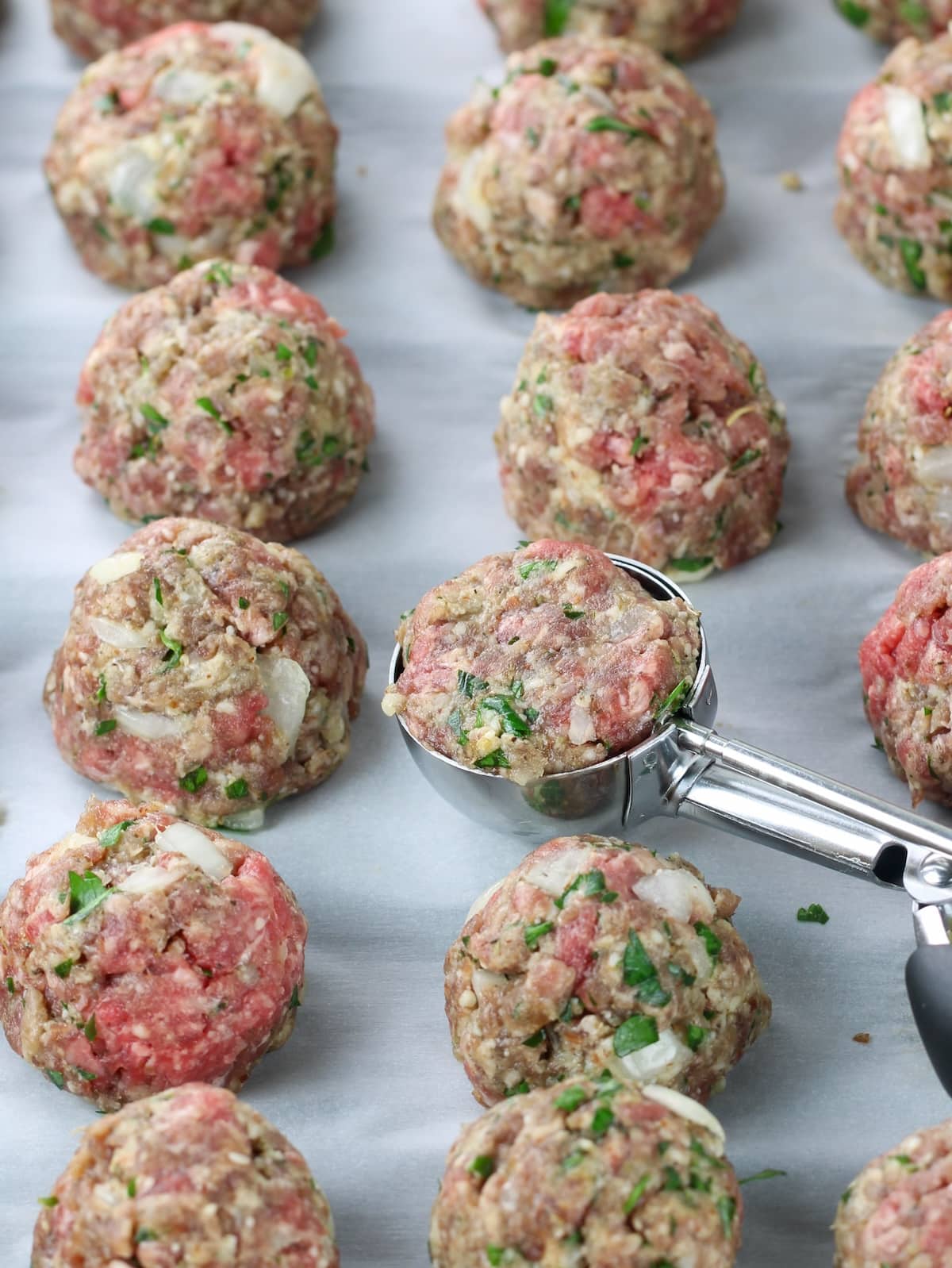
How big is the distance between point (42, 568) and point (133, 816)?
2.84 feet

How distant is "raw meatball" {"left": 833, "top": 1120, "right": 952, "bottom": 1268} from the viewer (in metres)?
2.08

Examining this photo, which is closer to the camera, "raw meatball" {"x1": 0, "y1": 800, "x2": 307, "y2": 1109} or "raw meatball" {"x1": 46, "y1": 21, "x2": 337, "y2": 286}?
"raw meatball" {"x1": 0, "y1": 800, "x2": 307, "y2": 1109}

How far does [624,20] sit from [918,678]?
2.02 m

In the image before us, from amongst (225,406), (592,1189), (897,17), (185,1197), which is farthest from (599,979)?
(897,17)

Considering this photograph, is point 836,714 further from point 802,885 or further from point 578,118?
point 578,118

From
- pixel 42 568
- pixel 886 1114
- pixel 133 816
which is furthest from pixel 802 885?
pixel 42 568

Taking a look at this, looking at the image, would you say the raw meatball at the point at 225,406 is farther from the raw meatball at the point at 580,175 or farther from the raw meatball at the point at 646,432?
the raw meatball at the point at 580,175

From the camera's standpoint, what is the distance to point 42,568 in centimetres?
331

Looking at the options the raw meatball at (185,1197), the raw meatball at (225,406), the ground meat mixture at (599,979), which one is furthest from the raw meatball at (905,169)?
the raw meatball at (185,1197)

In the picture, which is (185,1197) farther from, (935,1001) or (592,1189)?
(935,1001)

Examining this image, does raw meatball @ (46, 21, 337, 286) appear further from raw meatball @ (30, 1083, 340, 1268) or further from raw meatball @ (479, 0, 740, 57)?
raw meatball @ (30, 1083, 340, 1268)

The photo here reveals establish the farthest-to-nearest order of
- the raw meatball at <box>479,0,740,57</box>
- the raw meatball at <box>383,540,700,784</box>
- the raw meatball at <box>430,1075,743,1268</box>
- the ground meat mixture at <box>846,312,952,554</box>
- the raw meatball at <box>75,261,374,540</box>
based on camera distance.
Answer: the raw meatball at <box>479,0,740,57</box>, the raw meatball at <box>75,261,374,540</box>, the ground meat mixture at <box>846,312,952,554</box>, the raw meatball at <box>383,540,700,784</box>, the raw meatball at <box>430,1075,743,1268</box>

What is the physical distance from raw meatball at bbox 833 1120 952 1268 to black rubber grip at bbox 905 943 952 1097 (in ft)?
0.41

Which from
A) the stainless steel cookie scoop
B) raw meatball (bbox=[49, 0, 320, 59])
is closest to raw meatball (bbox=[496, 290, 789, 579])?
the stainless steel cookie scoop
